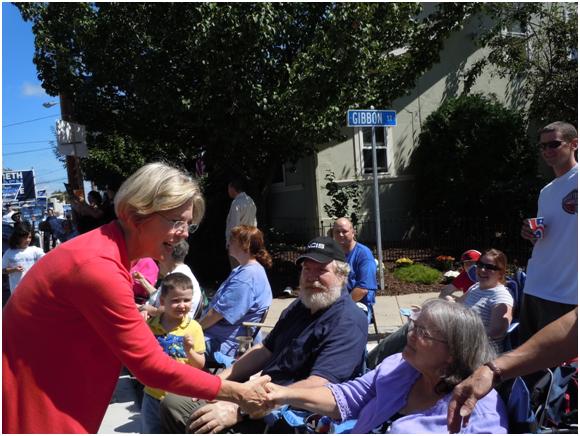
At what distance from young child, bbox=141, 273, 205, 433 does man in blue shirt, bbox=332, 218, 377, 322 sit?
1868 mm

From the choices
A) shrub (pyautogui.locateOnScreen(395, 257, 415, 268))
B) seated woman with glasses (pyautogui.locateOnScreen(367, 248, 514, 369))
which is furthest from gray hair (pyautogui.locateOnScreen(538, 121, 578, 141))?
shrub (pyautogui.locateOnScreen(395, 257, 415, 268))

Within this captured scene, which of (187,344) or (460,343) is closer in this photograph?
(460,343)

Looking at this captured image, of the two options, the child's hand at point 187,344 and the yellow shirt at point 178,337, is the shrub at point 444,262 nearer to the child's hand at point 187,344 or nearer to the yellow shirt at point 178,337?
the yellow shirt at point 178,337

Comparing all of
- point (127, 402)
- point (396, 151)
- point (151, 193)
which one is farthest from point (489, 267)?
point (396, 151)

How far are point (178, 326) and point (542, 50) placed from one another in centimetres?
1185

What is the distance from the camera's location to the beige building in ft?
45.3

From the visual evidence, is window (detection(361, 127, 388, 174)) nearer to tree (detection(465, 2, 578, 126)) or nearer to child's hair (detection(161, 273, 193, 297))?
tree (detection(465, 2, 578, 126))

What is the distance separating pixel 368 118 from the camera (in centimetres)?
768

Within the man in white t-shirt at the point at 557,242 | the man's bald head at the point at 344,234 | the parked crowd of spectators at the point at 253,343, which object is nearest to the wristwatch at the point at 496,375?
the parked crowd of spectators at the point at 253,343

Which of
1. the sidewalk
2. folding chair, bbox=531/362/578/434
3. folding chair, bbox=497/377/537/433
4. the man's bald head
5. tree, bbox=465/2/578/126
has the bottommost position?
the sidewalk

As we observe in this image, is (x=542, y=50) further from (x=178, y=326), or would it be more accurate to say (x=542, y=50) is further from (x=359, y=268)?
(x=178, y=326)

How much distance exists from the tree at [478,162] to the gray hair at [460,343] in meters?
10.0

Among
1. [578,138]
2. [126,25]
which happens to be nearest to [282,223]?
[126,25]

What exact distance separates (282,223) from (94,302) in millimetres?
14016
